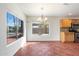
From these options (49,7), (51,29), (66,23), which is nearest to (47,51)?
(49,7)

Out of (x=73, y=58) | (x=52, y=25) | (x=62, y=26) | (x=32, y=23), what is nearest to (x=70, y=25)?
(x=62, y=26)

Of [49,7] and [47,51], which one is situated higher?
[49,7]

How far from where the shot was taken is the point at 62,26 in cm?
952

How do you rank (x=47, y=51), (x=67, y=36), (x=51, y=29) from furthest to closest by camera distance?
1. (x=51, y=29)
2. (x=67, y=36)
3. (x=47, y=51)

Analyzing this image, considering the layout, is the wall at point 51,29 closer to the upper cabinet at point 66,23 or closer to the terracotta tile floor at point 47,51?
the upper cabinet at point 66,23

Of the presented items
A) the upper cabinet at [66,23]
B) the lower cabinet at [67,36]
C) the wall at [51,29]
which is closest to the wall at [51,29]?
the wall at [51,29]

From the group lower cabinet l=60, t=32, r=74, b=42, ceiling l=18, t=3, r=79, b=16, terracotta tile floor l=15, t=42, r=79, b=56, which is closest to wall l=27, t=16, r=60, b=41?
lower cabinet l=60, t=32, r=74, b=42

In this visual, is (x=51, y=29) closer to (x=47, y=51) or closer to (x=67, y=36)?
(x=67, y=36)

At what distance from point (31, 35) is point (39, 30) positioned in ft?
1.98

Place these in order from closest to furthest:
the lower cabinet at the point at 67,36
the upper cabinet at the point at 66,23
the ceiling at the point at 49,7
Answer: the ceiling at the point at 49,7, the lower cabinet at the point at 67,36, the upper cabinet at the point at 66,23

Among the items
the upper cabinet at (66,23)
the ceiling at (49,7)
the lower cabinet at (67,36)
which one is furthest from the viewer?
the upper cabinet at (66,23)

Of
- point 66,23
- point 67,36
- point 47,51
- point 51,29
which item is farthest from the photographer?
point 66,23

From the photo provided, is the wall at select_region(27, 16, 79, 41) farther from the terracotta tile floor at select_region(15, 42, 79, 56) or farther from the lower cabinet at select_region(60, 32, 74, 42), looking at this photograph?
the terracotta tile floor at select_region(15, 42, 79, 56)

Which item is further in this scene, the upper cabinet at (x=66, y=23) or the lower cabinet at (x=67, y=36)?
the upper cabinet at (x=66, y=23)
